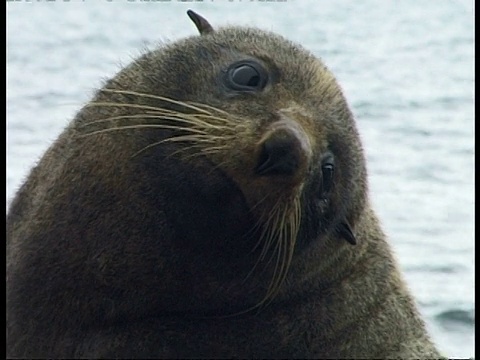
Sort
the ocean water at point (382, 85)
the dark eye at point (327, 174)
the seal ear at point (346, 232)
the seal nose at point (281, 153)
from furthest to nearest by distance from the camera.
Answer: the ocean water at point (382, 85) → the seal ear at point (346, 232) → the dark eye at point (327, 174) → the seal nose at point (281, 153)

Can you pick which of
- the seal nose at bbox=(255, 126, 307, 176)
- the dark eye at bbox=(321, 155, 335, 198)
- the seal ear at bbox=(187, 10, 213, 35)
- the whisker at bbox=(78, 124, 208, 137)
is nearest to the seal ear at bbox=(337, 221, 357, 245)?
the dark eye at bbox=(321, 155, 335, 198)

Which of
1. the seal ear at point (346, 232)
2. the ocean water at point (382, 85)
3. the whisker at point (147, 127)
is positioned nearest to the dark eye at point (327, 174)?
the seal ear at point (346, 232)

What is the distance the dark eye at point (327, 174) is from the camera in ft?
21.4

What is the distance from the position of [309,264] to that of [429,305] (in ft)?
17.6

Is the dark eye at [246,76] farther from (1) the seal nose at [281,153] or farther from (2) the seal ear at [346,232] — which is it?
(2) the seal ear at [346,232]

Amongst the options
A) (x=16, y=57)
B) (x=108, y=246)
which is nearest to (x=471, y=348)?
(x=108, y=246)

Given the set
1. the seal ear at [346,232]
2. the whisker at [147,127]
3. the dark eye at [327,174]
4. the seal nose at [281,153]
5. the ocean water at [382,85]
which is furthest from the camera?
the ocean water at [382,85]

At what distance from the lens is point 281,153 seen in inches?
236

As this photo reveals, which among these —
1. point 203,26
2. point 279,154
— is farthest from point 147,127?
point 203,26

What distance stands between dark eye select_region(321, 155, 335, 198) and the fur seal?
0.05 ft

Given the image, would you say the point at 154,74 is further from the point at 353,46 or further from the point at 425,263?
the point at 353,46

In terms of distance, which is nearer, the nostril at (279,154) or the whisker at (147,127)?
the nostril at (279,154)

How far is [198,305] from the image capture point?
648cm

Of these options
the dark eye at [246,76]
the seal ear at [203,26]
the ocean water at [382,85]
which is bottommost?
the dark eye at [246,76]
